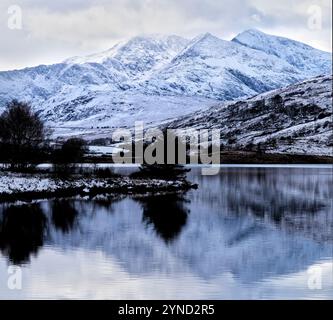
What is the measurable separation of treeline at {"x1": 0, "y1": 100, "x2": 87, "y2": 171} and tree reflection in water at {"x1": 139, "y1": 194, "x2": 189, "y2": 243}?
495 inches

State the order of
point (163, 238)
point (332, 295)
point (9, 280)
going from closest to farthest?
point (332, 295) < point (9, 280) < point (163, 238)

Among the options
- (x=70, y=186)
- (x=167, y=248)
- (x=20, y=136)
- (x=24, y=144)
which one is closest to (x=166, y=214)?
(x=167, y=248)

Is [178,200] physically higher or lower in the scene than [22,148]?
lower

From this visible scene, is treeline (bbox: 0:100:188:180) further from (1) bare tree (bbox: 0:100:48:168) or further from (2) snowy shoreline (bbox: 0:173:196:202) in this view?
(2) snowy shoreline (bbox: 0:173:196:202)

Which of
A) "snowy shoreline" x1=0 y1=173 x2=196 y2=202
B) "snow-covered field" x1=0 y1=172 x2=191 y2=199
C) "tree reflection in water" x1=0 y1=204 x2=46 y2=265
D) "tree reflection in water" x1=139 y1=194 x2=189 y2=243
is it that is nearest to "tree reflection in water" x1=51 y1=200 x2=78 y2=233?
"tree reflection in water" x1=0 y1=204 x2=46 y2=265

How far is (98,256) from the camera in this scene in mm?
31609

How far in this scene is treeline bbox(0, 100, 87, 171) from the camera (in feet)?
228

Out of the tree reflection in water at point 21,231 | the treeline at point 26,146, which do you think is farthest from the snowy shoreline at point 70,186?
the tree reflection in water at point 21,231

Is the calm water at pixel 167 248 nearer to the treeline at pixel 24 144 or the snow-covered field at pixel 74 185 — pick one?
the snow-covered field at pixel 74 185

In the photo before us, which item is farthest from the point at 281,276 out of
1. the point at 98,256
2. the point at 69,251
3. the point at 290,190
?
the point at 290,190

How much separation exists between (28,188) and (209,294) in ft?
119

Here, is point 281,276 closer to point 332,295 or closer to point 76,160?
point 332,295

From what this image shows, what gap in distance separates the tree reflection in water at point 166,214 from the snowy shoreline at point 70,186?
5801 millimetres

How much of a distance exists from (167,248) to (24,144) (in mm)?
39339
